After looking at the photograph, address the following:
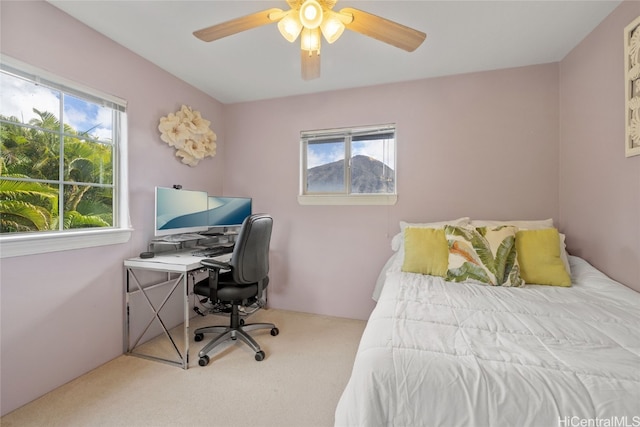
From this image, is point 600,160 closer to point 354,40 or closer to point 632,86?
point 632,86

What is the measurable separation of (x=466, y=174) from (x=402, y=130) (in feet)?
2.36

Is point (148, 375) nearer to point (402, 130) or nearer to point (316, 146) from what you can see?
point (316, 146)

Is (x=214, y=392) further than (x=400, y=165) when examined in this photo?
No

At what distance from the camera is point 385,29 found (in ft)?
4.33

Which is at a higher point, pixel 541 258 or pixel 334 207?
pixel 334 207

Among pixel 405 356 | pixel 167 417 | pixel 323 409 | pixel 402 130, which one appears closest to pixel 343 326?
pixel 323 409

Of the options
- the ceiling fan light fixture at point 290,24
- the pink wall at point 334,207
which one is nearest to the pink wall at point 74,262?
the pink wall at point 334,207

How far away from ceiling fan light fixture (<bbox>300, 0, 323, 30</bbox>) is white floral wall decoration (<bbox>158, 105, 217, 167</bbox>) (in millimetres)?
1638

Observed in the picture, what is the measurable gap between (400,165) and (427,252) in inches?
38.1

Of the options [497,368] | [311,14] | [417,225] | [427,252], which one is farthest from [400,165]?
[497,368]

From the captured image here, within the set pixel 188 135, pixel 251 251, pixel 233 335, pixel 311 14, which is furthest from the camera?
pixel 188 135

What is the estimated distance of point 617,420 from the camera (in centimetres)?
70

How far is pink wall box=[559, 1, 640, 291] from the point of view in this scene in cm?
156

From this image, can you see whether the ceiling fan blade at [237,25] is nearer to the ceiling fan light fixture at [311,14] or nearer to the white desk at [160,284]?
the ceiling fan light fixture at [311,14]
